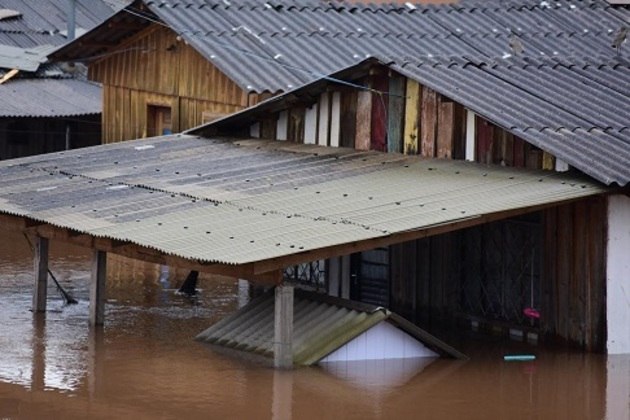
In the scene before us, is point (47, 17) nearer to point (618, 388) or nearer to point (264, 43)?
point (264, 43)

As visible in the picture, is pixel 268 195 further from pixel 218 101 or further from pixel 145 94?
pixel 145 94

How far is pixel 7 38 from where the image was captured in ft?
133

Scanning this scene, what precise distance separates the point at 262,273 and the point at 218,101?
10132 millimetres

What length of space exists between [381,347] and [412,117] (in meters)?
3.50

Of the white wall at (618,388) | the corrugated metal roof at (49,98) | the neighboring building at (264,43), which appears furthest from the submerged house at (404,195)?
the corrugated metal roof at (49,98)

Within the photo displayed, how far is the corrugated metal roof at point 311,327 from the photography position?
58.5ft

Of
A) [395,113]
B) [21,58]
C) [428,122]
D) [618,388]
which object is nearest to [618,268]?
[618,388]

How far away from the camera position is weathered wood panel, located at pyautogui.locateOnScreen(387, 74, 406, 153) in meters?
20.8

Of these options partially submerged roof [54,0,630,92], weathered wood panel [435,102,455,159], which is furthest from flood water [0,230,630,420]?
partially submerged roof [54,0,630,92]

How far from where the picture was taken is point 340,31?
2647 centimetres

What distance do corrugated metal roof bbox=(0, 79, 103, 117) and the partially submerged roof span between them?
5.74m

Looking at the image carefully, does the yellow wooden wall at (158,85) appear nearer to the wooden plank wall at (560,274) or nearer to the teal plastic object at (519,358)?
the wooden plank wall at (560,274)

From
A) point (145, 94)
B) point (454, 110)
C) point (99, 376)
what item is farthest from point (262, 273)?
point (145, 94)

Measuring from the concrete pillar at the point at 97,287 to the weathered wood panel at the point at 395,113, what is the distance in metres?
3.82
